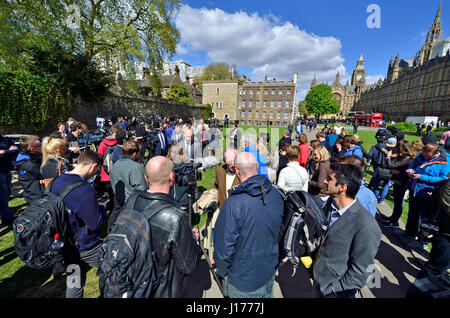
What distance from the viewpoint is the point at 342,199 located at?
6.73ft

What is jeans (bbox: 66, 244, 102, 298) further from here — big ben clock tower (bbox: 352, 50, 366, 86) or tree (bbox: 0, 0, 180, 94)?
big ben clock tower (bbox: 352, 50, 366, 86)

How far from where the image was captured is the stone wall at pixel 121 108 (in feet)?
53.4

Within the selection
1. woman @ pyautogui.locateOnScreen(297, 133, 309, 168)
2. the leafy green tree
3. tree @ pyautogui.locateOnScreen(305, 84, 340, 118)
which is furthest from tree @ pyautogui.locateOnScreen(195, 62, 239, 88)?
woman @ pyautogui.locateOnScreen(297, 133, 309, 168)

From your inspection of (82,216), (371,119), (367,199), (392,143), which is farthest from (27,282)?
(371,119)

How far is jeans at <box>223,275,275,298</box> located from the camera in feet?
6.49

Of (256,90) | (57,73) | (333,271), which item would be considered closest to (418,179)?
(333,271)

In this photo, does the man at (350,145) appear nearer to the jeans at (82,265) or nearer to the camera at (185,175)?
the camera at (185,175)

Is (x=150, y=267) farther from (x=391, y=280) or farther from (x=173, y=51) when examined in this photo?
(x=173, y=51)

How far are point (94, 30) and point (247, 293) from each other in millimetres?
23372

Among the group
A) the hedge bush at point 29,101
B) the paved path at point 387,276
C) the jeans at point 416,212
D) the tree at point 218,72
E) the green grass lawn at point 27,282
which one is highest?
the tree at point 218,72

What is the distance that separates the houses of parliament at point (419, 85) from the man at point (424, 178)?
7033 centimetres

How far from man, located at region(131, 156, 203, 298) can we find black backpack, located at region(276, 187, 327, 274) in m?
0.97

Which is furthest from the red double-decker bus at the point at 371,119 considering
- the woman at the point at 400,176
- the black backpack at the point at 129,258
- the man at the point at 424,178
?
the black backpack at the point at 129,258

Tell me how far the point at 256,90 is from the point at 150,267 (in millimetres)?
53693
